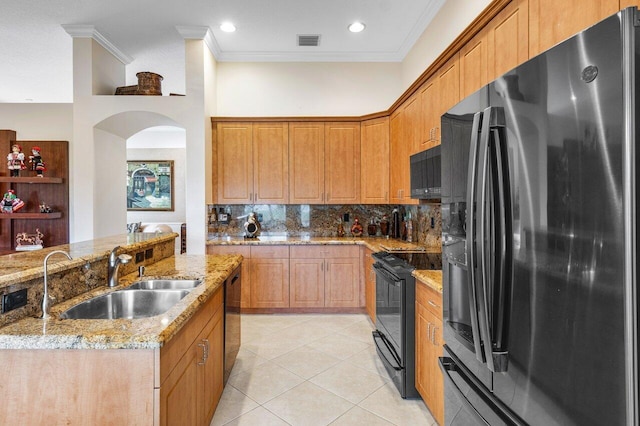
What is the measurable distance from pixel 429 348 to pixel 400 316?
0.32 metres

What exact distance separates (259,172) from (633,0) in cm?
390

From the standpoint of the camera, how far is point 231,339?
2.67 m

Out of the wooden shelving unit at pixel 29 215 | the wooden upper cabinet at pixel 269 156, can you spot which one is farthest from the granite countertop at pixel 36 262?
the wooden shelving unit at pixel 29 215

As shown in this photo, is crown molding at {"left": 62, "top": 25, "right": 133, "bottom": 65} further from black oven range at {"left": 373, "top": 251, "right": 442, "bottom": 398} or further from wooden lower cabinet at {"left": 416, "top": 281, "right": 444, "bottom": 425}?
wooden lower cabinet at {"left": 416, "top": 281, "right": 444, "bottom": 425}

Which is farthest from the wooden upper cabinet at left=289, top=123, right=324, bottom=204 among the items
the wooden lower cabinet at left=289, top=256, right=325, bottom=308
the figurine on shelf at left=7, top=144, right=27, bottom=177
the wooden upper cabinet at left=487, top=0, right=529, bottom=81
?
the figurine on shelf at left=7, top=144, right=27, bottom=177

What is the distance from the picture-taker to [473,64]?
2.32m

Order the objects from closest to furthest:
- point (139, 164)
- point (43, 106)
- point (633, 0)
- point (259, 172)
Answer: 1. point (633, 0)
2. point (259, 172)
3. point (43, 106)
4. point (139, 164)

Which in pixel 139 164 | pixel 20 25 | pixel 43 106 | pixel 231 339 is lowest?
pixel 231 339

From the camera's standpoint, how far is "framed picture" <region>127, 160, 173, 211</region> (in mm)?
8070

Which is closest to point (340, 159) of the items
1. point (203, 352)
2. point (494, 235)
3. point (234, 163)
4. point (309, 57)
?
point (234, 163)

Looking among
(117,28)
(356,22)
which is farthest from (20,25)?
(356,22)

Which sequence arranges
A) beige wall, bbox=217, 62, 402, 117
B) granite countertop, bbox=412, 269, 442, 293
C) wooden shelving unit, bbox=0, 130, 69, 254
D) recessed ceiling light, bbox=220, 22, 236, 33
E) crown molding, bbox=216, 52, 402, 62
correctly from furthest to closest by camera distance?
wooden shelving unit, bbox=0, 130, 69, 254 < beige wall, bbox=217, 62, 402, 117 < crown molding, bbox=216, 52, 402, 62 < recessed ceiling light, bbox=220, 22, 236, 33 < granite countertop, bbox=412, 269, 442, 293

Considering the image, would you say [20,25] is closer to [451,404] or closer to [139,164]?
[139,164]

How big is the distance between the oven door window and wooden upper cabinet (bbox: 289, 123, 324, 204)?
5.96 ft
